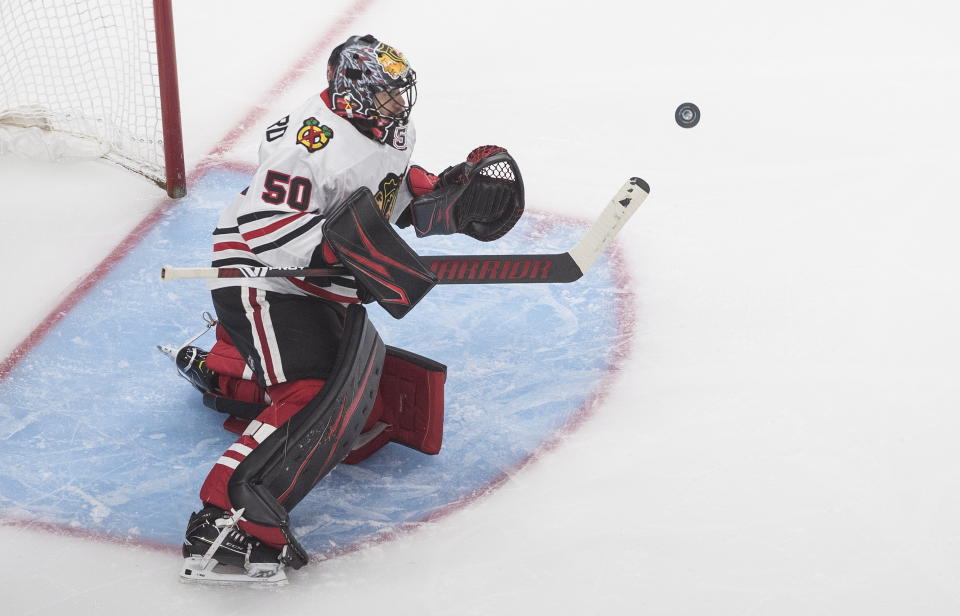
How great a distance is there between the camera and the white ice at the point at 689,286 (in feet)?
8.84

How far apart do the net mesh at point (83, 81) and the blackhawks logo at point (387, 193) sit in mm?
1401

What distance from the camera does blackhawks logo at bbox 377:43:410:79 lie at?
2659mm

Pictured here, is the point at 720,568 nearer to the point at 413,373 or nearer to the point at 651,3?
the point at 413,373

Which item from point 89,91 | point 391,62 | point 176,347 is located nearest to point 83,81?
point 89,91

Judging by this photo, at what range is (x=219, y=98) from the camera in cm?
454

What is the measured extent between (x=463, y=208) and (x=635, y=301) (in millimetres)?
802

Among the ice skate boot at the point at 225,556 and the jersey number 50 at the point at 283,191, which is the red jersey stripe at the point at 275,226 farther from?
the ice skate boot at the point at 225,556

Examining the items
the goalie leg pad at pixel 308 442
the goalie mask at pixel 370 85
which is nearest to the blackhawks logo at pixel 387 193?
the goalie mask at pixel 370 85

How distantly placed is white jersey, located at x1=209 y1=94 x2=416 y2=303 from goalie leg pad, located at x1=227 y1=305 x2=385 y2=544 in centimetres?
18

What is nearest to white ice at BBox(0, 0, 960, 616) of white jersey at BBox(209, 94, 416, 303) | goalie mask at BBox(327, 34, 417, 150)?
white jersey at BBox(209, 94, 416, 303)

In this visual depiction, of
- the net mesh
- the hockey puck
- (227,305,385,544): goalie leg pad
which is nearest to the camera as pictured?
(227,305,385,544): goalie leg pad

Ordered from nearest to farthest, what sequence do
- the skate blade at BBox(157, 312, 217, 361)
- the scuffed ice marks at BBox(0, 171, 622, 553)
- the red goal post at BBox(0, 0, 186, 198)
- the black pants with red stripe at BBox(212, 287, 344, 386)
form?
the black pants with red stripe at BBox(212, 287, 344, 386) < the scuffed ice marks at BBox(0, 171, 622, 553) < the skate blade at BBox(157, 312, 217, 361) < the red goal post at BBox(0, 0, 186, 198)

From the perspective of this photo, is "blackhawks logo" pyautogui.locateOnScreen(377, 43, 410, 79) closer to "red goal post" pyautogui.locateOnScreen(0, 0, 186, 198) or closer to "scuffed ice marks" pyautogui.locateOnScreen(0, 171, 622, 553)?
"scuffed ice marks" pyautogui.locateOnScreen(0, 171, 622, 553)

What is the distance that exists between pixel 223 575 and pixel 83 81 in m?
2.25
